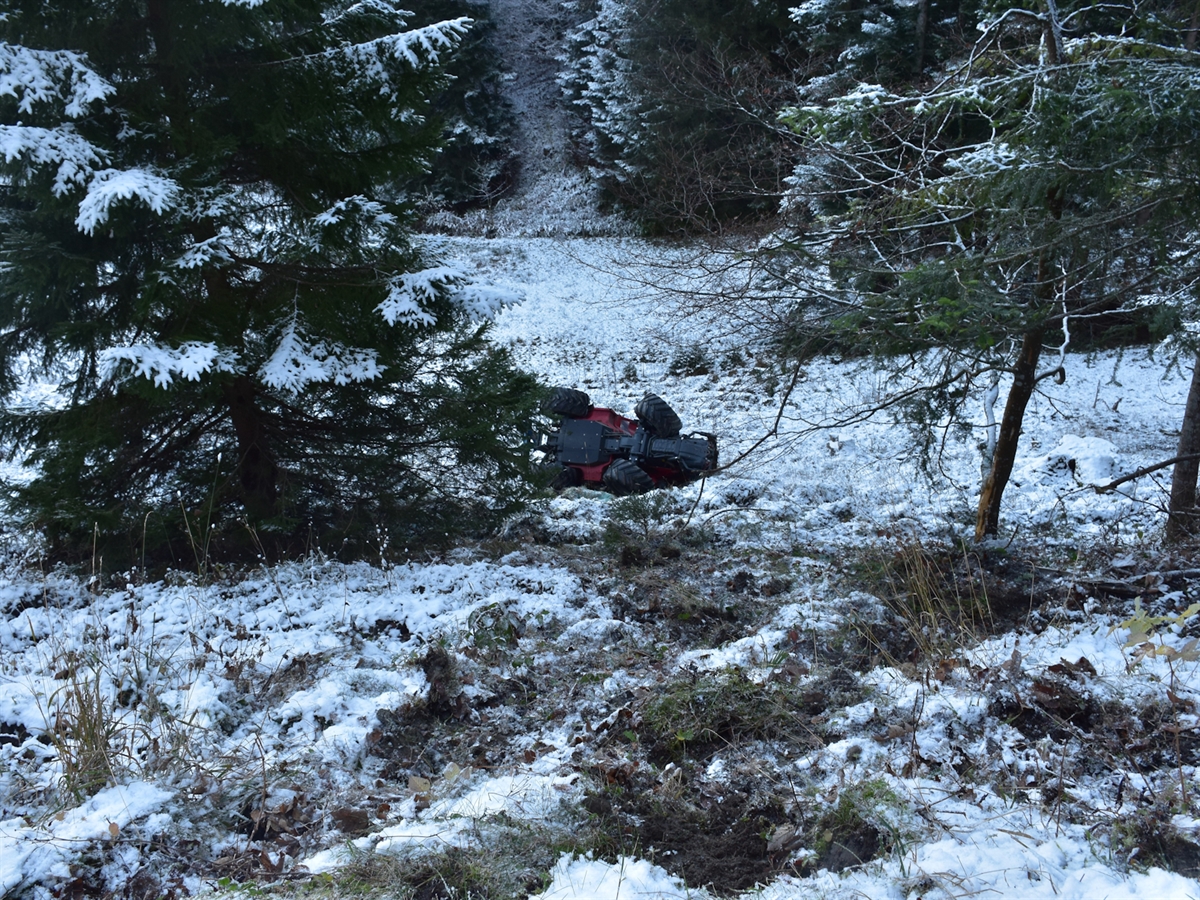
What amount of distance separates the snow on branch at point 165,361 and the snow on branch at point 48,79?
165cm

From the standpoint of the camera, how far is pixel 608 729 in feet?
12.1

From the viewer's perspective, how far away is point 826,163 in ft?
26.1

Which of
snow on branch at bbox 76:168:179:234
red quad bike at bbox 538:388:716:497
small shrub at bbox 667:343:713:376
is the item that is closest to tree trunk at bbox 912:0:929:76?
small shrub at bbox 667:343:713:376

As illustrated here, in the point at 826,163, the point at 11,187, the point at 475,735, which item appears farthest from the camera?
the point at 826,163

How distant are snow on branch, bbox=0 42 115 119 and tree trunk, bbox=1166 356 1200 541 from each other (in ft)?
27.5

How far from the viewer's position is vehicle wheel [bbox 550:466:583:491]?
996 cm

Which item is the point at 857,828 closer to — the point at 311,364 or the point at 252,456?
the point at 311,364

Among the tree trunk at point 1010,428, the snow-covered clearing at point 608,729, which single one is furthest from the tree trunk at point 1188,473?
the tree trunk at point 1010,428

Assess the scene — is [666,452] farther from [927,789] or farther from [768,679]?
[927,789]

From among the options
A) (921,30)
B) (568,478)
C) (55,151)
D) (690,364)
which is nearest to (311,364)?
(55,151)

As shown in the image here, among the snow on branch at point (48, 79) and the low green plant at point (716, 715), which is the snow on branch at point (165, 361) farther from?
the low green plant at point (716, 715)

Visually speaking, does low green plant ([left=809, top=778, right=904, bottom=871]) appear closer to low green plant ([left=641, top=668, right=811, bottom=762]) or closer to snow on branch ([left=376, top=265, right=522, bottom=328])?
low green plant ([left=641, top=668, right=811, bottom=762])

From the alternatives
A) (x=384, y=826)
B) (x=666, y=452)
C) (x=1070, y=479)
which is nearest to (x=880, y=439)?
(x=1070, y=479)

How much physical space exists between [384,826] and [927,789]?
2.08 metres
